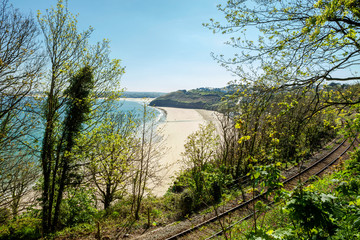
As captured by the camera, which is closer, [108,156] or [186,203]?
[108,156]

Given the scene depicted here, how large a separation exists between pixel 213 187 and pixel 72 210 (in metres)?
8.96

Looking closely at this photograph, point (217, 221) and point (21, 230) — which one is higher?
point (217, 221)

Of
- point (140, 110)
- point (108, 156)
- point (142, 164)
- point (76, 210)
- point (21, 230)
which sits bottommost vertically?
point (76, 210)

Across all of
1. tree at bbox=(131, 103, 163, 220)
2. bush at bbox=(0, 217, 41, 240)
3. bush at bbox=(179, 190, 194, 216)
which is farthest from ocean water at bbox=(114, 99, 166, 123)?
bush at bbox=(0, 217, 41, 240)

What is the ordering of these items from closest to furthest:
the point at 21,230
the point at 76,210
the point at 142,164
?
the point at 21,230, the point at 76,210, the point at 142,164

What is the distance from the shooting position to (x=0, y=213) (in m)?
8.60

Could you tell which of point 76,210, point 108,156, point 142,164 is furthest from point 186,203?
point 76,210

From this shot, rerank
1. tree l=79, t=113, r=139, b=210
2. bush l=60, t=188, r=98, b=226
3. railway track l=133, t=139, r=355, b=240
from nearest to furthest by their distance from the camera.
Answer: railway track l=133, t=139, r=355, b=240, bush l=60, t=188, r=98, b=226, tree l=79, t=113, r=139, b=210

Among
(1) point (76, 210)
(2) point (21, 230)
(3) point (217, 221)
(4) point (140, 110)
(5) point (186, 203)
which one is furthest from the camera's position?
(4) point (140, 110)

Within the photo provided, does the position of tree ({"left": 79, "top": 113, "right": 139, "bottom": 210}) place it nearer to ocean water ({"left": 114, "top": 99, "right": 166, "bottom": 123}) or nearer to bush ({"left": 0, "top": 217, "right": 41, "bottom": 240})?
ocean water ({"left": 114, "top": 99, "right": 166, "bottom": 123})

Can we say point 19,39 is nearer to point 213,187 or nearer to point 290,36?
point 290,36

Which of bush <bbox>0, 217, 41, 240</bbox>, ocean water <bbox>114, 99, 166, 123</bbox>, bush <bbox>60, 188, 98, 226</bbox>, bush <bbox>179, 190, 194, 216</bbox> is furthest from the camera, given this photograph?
ocean water <bbox>114, 99, 166, 123</bbox>

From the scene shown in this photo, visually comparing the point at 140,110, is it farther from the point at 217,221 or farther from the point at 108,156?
the point at 217,221

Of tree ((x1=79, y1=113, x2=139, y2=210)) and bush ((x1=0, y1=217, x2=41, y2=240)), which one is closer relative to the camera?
bush ((x1=0, y1=217, x2=41, y2=240))
